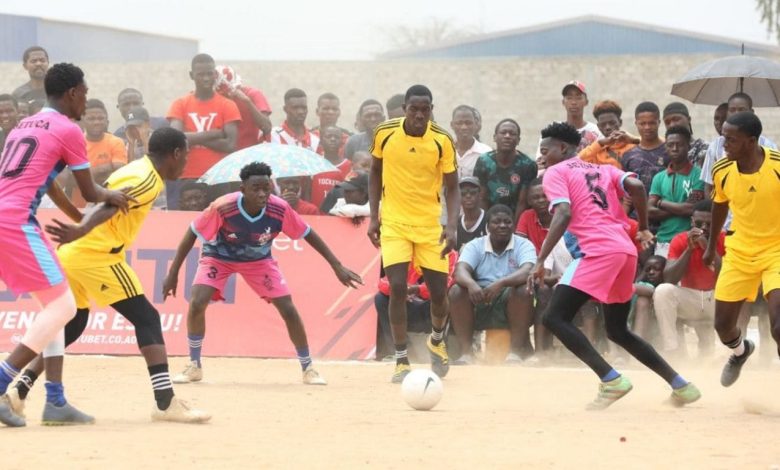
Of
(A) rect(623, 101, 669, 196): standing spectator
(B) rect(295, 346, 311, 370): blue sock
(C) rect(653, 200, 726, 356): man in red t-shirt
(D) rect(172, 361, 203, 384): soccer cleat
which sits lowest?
(D) rect(172, 361, 203, 384): soccer cleat

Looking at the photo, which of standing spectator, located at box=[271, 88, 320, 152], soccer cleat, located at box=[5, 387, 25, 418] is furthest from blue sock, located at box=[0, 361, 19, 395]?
standing spectator, located at box=[271, 88, 320, 152]

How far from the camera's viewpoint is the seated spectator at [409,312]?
46.5ft

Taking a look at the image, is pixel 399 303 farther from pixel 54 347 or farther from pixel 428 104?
pixel 54 347

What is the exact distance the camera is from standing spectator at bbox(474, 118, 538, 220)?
14438 mm

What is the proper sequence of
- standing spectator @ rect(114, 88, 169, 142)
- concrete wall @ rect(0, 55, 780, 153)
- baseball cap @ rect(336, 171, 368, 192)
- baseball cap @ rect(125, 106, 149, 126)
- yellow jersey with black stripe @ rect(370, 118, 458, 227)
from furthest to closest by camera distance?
concrete wall @ rect(0, 55, 780, 153)
standing spectator @ rect(114, 88, 169, 142)
baseball cap @ rect(125, 106, 149, 126)
baseball cap @ rect(336, 171, 368, 192)
yellow jersey with black stripe @ rect(370, 118, 458, 227)

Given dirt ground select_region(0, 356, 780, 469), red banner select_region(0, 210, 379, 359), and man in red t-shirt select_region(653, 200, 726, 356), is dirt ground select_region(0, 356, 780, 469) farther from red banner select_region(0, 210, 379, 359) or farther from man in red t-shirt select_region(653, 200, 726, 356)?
red banner select_region(0, 210, 379, 359)

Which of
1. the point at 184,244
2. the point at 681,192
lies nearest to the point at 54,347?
the point at 184,244

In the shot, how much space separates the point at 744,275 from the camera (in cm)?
1016

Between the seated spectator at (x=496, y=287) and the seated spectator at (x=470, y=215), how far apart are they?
451mm

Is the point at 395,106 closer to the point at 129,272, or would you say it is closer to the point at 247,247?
the point at 247,247

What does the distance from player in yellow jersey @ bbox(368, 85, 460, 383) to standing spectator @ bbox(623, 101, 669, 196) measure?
10.6ft

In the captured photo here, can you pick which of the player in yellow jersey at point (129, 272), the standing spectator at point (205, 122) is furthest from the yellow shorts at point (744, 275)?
the standing spectator at point (205, 122)

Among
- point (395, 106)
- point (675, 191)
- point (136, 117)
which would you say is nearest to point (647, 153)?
point (675, 191)

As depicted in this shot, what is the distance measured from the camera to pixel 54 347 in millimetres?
9133
